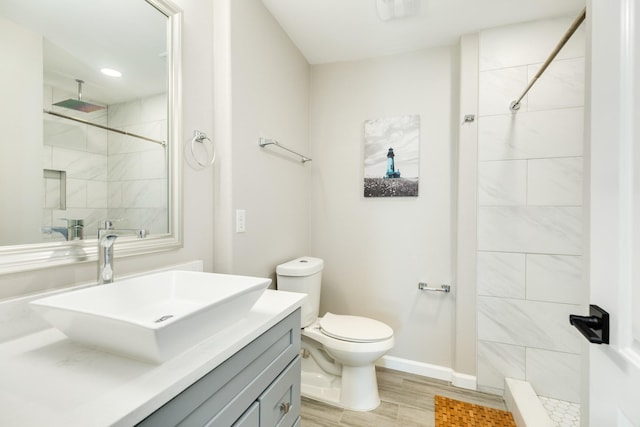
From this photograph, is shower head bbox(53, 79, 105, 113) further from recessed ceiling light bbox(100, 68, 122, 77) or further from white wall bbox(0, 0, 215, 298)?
white wall bbox(0, 0, 215, 298)

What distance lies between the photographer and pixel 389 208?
2.13 metres

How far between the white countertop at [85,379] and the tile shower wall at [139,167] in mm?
437

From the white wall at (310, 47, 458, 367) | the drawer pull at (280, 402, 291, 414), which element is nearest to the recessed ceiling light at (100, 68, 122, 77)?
the drawer pull at (280, 402, 291, 414)

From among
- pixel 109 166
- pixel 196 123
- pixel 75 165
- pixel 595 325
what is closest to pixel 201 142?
pixel 196 123

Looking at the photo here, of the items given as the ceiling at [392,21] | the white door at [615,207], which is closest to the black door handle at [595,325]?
the white door at [615,207]

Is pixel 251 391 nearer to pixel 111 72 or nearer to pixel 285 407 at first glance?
pixel 285 407

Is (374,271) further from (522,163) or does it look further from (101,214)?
(101,214)

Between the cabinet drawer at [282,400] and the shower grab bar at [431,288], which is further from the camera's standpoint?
the shower grab bar at [431,288]

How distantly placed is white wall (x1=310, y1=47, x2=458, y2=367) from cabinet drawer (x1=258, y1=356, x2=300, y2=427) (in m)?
1.23

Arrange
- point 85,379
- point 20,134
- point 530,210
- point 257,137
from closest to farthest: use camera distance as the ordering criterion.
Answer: point 85,379
point 20,134
point 257,137
point 530,210

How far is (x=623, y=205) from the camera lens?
54cm

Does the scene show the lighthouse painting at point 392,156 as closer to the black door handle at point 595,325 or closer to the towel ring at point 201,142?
the towel ring at point 201,142

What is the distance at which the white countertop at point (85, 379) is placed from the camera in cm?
44

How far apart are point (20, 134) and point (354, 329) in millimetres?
1654
